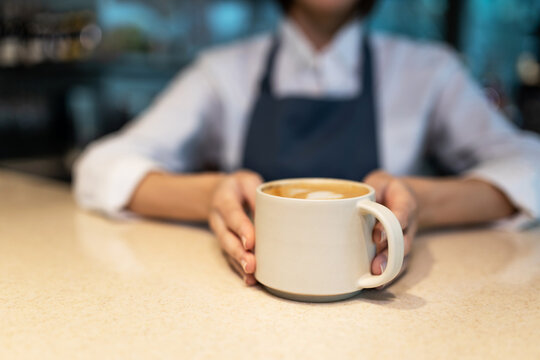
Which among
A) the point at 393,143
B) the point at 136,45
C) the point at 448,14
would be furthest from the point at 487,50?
the point at 136,45

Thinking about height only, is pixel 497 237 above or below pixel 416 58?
below

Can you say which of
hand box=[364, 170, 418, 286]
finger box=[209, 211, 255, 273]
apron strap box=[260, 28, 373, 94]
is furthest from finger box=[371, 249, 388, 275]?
apron strap box=[260, 28, 373, 94]

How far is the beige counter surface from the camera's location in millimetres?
434

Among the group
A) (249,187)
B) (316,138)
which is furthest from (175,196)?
(316,138)

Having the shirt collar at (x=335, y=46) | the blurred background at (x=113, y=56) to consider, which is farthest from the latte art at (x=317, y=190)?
the blurred background at (x=113, y=56)

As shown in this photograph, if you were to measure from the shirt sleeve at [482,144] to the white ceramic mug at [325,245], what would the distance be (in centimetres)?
44

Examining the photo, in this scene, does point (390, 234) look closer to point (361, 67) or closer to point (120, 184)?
point (120, 184)

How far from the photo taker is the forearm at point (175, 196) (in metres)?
0.84

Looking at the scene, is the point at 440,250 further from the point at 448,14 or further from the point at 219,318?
the point at 448,14

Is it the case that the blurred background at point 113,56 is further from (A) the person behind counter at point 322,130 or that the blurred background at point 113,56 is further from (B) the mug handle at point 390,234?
(B) the mug handle at point 390,234

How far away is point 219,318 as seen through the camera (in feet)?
1.62

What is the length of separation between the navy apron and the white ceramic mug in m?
0.53

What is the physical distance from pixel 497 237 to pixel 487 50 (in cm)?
187

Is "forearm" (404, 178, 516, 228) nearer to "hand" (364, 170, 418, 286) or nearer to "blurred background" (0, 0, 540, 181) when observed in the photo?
"hand" (364, 170, 418, 286)
